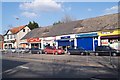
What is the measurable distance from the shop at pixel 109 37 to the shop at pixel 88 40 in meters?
1.52

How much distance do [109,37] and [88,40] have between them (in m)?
5.30

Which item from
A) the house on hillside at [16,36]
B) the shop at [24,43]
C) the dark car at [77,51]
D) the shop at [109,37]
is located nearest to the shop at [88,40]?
the shop at [109,37]

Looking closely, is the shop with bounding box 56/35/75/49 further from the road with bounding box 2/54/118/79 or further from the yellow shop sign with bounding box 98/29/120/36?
the road with bounding box 2/54/118/79

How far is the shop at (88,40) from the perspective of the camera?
45.1 meters

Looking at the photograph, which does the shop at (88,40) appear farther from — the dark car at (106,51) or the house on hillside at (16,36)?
the house on hillside at (16,36)

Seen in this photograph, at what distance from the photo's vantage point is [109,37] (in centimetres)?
4231

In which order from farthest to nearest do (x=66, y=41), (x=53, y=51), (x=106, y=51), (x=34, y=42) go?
(x=34, y=42)
(x=66, y=41)
(x=53, y=51)
(x=106, y=51)

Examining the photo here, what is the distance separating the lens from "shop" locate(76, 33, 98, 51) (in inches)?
1777

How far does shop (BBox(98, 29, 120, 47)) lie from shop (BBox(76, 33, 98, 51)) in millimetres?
1521

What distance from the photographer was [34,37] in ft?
216

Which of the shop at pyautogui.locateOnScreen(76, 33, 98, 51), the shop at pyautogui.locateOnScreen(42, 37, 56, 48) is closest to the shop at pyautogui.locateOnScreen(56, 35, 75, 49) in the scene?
the shop at pyautogui.locateOnScreen(42, 37, 56, 48)

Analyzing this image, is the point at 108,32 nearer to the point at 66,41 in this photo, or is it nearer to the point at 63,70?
the point at 66,41

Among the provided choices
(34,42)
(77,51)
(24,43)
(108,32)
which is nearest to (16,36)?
(24,43)

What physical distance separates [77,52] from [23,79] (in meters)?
28.1
